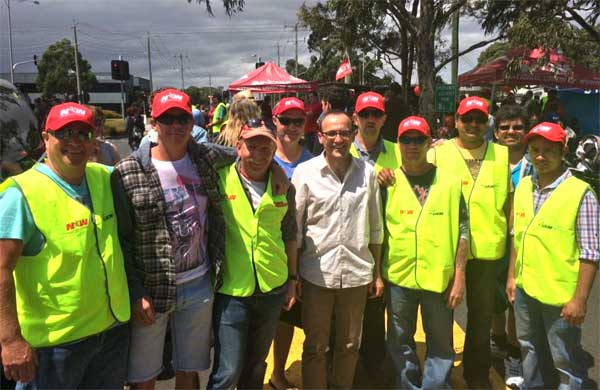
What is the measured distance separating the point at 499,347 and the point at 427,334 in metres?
1.33

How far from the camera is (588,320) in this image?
4.80m

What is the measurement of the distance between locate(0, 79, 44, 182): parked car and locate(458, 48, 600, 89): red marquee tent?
11.2 m

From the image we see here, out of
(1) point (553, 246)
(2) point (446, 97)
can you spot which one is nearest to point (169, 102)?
(1) point (553, 246)

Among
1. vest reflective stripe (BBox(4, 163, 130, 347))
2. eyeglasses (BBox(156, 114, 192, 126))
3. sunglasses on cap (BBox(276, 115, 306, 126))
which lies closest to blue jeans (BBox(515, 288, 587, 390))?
sunglasses on cap (BBox(276, 115, 306, 126))

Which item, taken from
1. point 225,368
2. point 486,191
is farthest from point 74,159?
point 486,191

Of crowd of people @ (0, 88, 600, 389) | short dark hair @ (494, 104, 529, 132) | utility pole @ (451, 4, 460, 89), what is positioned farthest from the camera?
utility pole @ (451, 4, 460, 89)

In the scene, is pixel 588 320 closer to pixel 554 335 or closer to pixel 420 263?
pixel 554 335

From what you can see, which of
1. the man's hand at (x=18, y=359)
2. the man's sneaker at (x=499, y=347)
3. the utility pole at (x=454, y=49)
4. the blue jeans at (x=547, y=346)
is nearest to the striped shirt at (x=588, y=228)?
the blue jeans at (x=547, y=346)

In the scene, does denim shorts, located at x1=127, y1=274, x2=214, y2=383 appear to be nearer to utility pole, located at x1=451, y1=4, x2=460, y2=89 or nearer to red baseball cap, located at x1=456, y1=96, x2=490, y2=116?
red baseball cap, located at x1=456, y1=96, x2=490, y2=116

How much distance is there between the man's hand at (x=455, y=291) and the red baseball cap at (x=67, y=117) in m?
2.27

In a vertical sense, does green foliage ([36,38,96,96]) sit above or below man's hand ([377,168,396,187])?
above

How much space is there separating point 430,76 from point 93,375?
13651 mm

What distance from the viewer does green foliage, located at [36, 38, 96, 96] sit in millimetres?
42219

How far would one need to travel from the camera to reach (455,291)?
302cm
